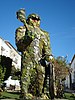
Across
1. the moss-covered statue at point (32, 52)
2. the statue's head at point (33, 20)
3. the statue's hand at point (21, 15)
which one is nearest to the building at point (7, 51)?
the statue's head at point (33, 20)

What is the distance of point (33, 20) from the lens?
980cm

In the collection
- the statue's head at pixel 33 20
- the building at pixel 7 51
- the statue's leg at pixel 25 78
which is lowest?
the statue's leg at pixel 25 78

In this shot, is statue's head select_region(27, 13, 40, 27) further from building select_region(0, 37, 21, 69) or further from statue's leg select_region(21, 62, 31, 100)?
building select_region(0, 37, 21, 69)

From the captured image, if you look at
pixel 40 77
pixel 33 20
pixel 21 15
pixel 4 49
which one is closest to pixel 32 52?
pixel 40 77

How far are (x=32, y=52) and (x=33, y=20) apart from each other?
112 centimetres

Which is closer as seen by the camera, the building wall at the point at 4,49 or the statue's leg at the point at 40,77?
the statue's leg at the point at 40,77

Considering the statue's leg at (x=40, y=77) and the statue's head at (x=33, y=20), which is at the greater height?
the statue's head at (x=33, y=20)

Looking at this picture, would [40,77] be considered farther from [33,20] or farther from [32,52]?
[33,20]

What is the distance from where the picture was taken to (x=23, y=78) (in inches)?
375

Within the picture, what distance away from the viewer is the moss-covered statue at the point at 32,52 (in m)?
9.29

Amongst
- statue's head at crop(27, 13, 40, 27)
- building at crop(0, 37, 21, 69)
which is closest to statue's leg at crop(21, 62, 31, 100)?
statue's head at crop(27, 13, 40, 27)

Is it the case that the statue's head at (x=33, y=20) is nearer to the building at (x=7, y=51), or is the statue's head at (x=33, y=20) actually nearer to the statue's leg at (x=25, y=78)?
the statue's leg at (x=25, y=78)

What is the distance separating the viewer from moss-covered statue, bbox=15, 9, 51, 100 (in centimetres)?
929

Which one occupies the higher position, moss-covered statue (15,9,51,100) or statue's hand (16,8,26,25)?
statue's hand (16,8,26,25)
